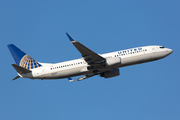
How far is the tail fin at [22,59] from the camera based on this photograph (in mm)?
50062

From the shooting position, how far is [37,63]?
50.3m

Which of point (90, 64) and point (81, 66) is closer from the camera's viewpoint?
point (90, 64)

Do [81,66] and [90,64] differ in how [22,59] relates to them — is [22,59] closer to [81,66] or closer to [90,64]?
[81,66]

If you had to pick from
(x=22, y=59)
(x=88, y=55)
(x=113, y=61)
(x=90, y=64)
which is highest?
(x=22, y=59)

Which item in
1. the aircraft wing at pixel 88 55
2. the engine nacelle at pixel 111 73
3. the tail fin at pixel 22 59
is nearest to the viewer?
the aircraft wing at pixel 88 55

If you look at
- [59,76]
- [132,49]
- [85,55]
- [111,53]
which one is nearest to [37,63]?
[59,76]

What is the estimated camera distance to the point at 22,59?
5081cm

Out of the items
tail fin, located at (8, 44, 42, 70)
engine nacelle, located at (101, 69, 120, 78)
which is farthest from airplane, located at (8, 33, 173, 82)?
engine nacelle, located at (101, 69, 120, 78)

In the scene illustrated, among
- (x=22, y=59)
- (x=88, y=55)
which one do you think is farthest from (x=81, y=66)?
(x=22, y=59)

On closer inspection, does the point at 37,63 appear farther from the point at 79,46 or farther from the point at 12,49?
the point at 79,46

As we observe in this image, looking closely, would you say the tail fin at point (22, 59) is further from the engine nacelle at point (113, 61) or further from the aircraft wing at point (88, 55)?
the engine nacelle at point (113, 61)

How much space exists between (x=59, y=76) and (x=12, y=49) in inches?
467

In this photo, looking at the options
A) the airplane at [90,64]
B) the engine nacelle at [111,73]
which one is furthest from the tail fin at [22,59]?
the engine nacelle at [111,73]

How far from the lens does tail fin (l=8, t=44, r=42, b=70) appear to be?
164ft
